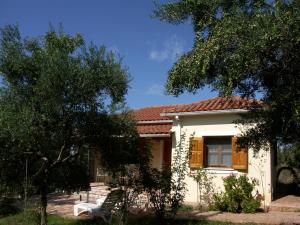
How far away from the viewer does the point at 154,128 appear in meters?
19.3

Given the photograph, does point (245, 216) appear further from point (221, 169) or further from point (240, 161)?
point (221, 169)

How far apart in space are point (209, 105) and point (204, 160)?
7.18ft

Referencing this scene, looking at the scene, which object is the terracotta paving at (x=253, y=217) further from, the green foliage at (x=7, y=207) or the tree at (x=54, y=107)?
the green foliage at (x=7, y=207)

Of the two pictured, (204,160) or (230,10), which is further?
(204,160)

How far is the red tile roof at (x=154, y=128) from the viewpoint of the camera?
18.4 metres

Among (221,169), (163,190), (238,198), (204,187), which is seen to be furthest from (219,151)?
(163,190)

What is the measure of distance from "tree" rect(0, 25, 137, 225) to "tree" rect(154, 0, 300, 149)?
7.29 ft

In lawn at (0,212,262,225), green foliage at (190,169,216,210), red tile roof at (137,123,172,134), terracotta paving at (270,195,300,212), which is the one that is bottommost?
lawn at (0,212,262,225)

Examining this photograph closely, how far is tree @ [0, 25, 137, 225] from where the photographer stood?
9172 millimetres

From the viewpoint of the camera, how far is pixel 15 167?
34.4 feet

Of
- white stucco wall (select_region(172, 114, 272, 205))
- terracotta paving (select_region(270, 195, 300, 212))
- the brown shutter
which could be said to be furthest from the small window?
terracotta paving (select_region(270, 195, 300, 212))

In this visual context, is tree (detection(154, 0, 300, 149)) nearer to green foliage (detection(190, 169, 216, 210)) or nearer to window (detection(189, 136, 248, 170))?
green foliage (detection(190, 169, 216, 210))

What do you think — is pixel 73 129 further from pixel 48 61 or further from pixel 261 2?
pixel 261 2

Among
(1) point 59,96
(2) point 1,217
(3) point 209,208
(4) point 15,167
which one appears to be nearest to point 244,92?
(1) point 59,96
